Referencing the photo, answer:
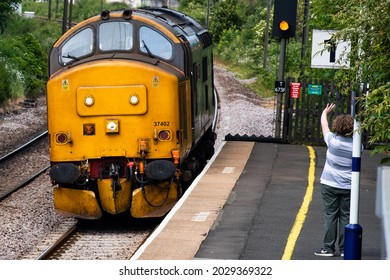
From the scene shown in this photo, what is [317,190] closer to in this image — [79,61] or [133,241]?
[133,241]

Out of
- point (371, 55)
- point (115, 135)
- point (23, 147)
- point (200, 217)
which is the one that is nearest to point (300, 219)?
point (200, 217)

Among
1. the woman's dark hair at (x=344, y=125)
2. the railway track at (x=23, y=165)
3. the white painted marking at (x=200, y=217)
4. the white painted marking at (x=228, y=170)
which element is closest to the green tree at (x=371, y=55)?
the woman's dark hair at (x=344, y=125)

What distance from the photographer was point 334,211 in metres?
11.9

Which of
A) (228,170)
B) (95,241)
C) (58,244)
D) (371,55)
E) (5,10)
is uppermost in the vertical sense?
(371,55)

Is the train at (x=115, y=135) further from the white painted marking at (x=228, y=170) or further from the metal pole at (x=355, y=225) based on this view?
the metal pole at (x=355, y=225)

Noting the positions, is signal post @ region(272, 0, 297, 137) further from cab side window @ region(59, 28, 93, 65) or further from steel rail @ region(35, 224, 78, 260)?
steel rail @ region(35, 224, 78, 260)

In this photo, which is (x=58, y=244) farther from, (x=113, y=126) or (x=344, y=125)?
(x=344, y=125)

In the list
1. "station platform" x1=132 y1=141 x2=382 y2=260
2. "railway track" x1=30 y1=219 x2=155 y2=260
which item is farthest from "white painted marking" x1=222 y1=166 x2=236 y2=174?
"railway track" x1=30 y1=219 x2=155 y2=260

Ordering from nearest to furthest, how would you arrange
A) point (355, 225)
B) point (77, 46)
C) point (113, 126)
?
point (355, 225) → point (113, 126) → point (77, 46)

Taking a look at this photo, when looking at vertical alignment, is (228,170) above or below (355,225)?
below

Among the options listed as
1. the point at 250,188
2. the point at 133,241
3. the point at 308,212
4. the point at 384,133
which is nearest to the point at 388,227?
the point at 384,133

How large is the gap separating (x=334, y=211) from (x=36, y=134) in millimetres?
17893

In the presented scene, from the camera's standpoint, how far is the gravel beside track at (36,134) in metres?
16.0

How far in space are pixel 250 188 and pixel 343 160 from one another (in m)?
5.51
